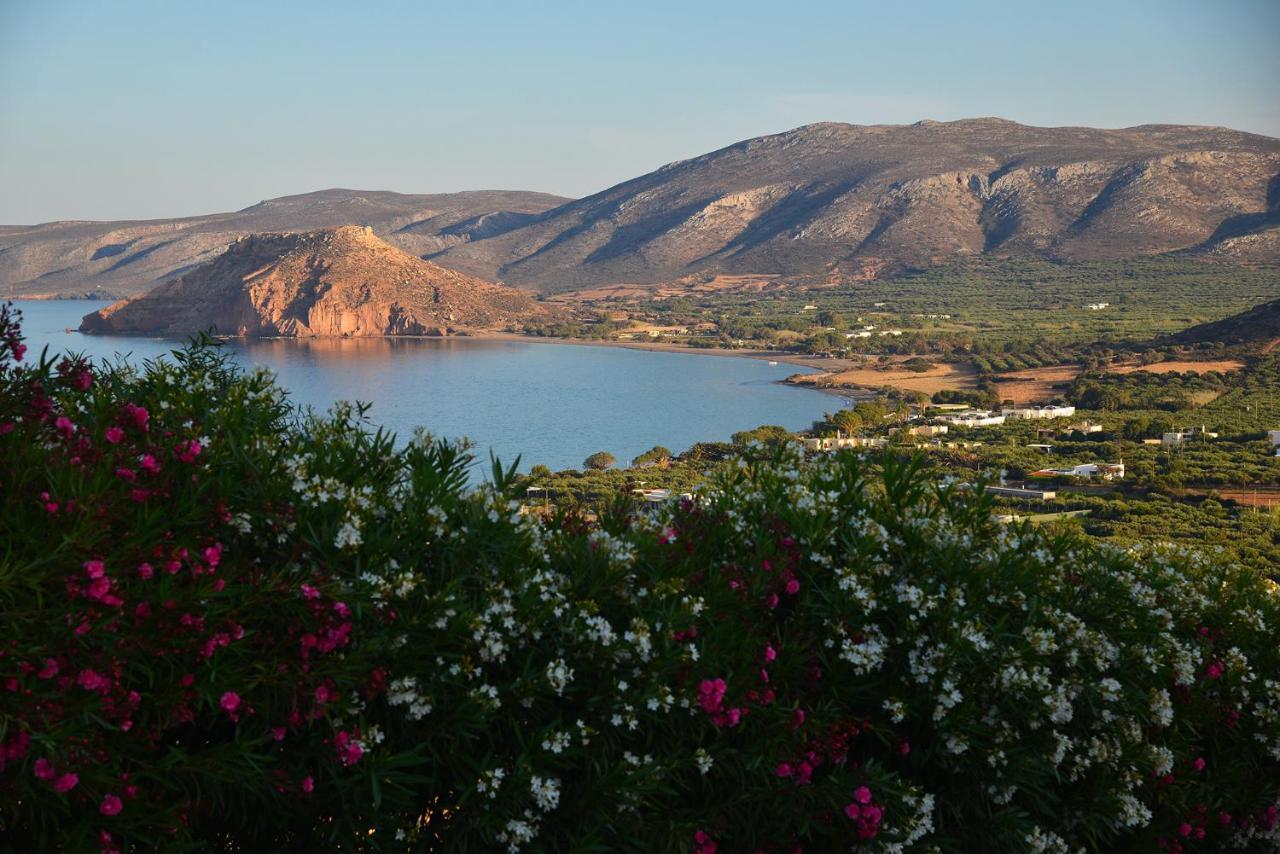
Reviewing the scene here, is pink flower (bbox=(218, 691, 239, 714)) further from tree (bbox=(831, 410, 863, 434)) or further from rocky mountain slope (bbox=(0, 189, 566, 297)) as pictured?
rocky mountain slope (bbox=(0, 189, 566, 297))

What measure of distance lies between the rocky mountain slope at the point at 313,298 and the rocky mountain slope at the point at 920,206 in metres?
34.7

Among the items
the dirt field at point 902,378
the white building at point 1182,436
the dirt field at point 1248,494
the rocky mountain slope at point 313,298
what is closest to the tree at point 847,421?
the white building at point 1182,436

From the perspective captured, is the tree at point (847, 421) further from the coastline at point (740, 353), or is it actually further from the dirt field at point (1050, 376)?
the dirt field at point (1050, 376)

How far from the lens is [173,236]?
177 meters

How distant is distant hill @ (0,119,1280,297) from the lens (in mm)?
116188

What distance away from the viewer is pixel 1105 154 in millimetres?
123500

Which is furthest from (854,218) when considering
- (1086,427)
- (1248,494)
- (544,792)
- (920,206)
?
(544,792)

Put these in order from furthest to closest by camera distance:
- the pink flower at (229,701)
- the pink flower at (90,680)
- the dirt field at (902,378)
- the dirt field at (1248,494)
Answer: the dirt field at (902,378)
the dirt field at (1248,494)
the pink flower at (229,701)
the pink flower at (90,680)

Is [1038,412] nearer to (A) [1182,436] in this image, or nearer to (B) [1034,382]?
(A) [1182,436]

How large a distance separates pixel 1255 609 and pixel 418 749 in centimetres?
326

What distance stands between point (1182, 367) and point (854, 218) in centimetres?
7413

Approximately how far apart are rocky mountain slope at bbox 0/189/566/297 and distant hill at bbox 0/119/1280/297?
49 cm

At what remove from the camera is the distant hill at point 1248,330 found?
56.8 metres

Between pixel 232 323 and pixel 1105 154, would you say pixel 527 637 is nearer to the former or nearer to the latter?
pixel 232 323
